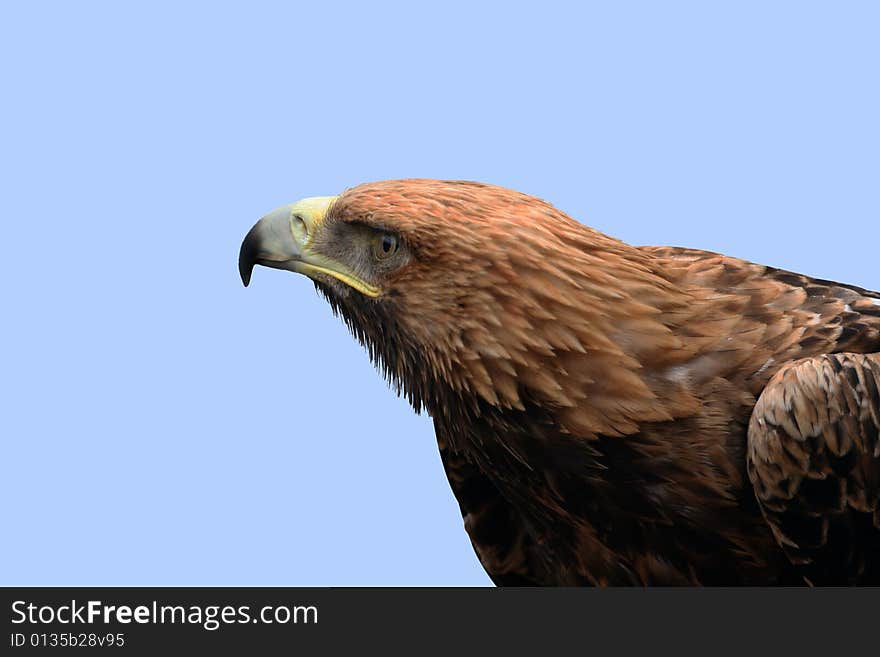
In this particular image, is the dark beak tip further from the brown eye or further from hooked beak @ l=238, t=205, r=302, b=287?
the brown eye

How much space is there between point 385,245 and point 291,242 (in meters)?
0.62

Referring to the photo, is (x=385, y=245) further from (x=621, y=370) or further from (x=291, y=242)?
(x=621, y=370)

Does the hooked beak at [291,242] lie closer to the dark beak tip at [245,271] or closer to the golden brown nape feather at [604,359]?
the dark beak tip at [245,271]

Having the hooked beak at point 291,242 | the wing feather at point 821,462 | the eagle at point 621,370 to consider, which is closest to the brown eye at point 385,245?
the eagle at point 621,370

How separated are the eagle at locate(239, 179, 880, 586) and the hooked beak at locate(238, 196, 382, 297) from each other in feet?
0.04

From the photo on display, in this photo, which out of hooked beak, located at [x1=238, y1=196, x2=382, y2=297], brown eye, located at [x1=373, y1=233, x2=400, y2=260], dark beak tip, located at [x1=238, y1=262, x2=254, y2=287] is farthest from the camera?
dark beak tip, located at [x1=238, y1=262, x2=254, y2=287]

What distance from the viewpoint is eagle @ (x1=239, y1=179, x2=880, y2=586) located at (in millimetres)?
7613

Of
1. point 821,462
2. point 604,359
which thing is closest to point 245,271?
point 604,359

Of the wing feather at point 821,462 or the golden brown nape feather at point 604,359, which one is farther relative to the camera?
the golden brown nape feather at point 604,359

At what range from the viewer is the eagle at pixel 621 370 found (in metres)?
7.61

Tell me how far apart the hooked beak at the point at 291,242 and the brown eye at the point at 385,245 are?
0.24 m

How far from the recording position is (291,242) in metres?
8.29

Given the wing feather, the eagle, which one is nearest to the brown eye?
the eagle
